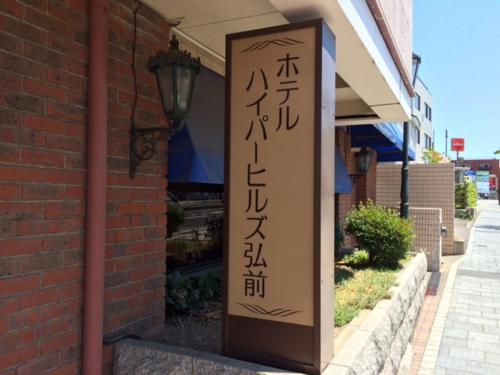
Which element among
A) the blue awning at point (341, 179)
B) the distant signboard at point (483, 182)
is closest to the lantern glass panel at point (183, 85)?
the blue awning at point (341, 179)

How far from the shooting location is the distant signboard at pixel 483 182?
69062 mm

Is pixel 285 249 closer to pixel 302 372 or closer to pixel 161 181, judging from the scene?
pixel 302 372

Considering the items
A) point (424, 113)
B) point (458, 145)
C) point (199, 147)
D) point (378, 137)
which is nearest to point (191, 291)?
point (199, 147)

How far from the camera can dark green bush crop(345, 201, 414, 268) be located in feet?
22.6

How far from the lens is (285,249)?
9.21 feet

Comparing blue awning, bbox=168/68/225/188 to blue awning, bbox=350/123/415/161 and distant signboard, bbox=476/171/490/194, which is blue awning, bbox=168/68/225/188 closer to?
blue awning, bbox=350/123/415/161

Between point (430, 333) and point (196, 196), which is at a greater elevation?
point (196, 196)

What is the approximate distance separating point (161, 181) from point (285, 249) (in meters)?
1.18

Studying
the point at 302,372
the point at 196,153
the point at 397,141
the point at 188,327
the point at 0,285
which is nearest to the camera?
the point at 0,285

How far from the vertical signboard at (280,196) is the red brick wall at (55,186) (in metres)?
0.71

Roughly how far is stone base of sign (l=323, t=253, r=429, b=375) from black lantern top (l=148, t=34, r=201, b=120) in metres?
1.88

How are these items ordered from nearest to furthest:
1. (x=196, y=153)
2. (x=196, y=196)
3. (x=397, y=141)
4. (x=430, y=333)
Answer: (x=196, y=153) → (x=196, y=196) → (x=430, y=333) → (x=397, y=141)

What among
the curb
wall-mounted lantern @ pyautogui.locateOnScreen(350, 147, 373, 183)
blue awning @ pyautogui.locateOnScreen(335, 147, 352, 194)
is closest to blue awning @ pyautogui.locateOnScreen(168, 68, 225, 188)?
the curb

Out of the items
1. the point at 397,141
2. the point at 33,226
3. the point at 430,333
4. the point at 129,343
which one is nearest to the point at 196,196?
the point at 129,343
